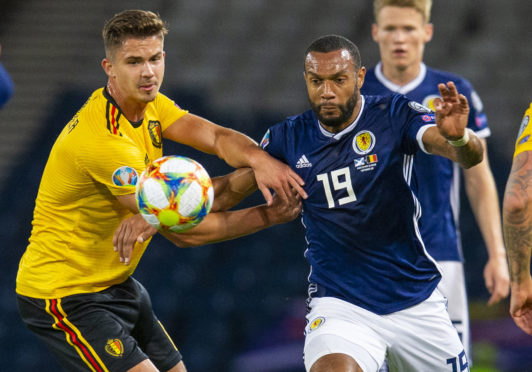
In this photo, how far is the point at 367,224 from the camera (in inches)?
144

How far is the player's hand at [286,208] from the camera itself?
12.4ft

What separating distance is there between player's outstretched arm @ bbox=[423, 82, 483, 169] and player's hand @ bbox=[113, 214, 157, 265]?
1320 mm

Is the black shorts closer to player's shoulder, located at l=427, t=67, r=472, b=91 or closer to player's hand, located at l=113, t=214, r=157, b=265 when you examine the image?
player's hand, located at l=113, t=214, r=157, b=265

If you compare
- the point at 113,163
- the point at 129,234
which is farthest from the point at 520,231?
the point at 113,163

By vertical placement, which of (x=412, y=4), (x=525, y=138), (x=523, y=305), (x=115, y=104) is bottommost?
(x=523, y=305)

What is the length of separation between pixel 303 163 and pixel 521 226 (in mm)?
1210

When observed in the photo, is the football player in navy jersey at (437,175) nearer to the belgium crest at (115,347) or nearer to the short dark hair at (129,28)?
the short dark hair at (129,28)

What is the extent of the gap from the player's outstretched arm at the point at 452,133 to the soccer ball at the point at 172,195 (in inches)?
40.6

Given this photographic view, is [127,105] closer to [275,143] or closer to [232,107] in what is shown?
[275,143]

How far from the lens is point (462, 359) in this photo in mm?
3760

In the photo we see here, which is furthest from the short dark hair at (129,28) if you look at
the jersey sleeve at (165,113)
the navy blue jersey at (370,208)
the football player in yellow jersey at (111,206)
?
the navy blue jersey at (370,208)

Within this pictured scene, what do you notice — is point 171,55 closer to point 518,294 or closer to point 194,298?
point 194,298

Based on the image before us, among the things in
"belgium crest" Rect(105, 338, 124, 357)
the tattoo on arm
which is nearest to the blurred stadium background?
"belgium crest" Rect(105, 338, 124, 357)

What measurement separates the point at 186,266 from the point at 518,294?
16.7 feet
